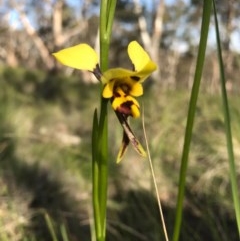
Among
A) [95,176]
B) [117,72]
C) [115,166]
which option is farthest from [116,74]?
[115,166]

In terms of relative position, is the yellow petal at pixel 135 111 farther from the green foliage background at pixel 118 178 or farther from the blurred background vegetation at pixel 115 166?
the green foliage background at pixel 118 178

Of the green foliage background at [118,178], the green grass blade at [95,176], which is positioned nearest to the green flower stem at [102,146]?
the green grass blade at [95,176]

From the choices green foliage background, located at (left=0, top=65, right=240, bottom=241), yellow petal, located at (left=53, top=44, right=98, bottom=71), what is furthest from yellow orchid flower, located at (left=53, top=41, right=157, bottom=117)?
green foliage background, located at (left=0, top=65, right=240, bottom=241)

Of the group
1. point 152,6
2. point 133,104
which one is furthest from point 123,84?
point 152,6

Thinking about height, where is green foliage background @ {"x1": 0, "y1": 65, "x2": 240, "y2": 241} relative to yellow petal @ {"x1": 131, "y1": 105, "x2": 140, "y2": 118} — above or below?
below

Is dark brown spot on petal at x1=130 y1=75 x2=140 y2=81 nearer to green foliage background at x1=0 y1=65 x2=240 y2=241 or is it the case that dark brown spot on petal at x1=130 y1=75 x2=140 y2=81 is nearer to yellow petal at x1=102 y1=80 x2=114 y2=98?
yellow petal at x1=102 y1=80 x2=114 y2=98

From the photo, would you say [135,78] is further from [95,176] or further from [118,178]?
[118,178]
